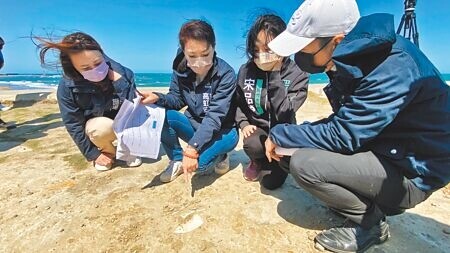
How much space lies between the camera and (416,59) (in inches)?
54.1

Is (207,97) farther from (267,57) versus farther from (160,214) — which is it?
(160,214)

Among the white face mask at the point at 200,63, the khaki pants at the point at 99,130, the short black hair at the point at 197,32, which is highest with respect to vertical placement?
the short black hair at the point at 197,32

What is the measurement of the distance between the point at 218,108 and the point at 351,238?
1294 mm

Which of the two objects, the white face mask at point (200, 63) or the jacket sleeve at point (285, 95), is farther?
the white face mask at point (200, 63)

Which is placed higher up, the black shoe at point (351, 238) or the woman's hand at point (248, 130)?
the woman's hand at point (248, 130)

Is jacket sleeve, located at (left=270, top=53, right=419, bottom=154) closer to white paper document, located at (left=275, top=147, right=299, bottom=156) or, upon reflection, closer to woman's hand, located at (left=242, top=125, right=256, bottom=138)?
white paper document, located at (left=275, top=147, right=299, bottom=156)

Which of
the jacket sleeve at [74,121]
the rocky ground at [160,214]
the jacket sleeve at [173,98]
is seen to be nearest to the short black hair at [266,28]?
the jacket sleeve at [173,98]

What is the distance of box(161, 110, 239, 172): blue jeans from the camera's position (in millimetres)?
2473

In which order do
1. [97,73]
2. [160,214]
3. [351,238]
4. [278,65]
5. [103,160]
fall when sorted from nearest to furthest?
[351,238] → [160,214] → [278,65] → [97,73] → [103,160]

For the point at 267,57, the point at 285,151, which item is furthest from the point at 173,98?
the point at 285,151

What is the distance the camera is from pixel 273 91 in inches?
87.1

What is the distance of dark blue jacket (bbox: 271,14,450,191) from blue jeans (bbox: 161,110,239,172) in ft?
3.62

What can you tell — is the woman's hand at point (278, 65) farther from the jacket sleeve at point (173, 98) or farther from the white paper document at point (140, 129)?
the white paper document at point (140, 129)

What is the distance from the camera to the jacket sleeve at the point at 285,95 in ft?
7.22
